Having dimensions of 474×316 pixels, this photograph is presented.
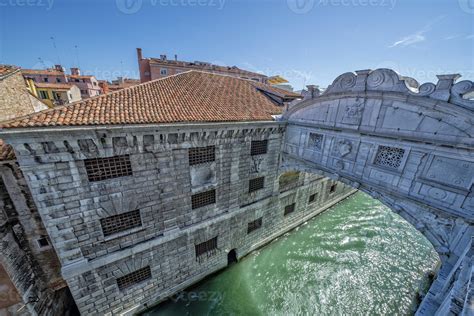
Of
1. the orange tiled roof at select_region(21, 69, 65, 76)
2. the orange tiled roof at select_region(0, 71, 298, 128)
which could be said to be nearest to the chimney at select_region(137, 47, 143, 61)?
the orange tiled roof at select_region(21, 69, 65, 76)

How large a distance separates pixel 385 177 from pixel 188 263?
11.2 m

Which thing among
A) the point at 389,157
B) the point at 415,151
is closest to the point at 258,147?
the point at 389,157

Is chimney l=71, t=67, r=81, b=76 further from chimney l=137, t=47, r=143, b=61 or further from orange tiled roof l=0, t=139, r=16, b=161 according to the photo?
orange tiled roof l=0, t=139, r=16, b=161

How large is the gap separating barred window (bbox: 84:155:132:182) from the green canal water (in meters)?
8.25

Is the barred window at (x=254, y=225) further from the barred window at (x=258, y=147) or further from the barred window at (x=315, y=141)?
the barred window at (x=315, y=141)

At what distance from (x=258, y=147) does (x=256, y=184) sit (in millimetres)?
2624

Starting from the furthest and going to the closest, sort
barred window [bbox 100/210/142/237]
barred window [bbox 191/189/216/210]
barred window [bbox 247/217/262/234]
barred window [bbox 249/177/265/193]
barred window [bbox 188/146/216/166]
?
barred window [bbox 247/217/262/234], barred window [bbox 249/177/265/193], barred window [bbox 191/189/216/210], barred window [bbox 188/146/216/166], barred window [bbox 100/210/142/237]

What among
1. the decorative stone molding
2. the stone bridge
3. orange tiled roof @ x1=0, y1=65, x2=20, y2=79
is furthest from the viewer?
orange tiled roof @ x1=0, y1=65, x2=20, y2=79

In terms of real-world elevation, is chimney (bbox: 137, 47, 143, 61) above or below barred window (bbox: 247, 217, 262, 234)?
above

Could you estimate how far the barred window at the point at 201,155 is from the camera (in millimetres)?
8922

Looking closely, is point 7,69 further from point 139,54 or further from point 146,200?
point 139,54

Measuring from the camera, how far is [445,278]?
6.25 metres

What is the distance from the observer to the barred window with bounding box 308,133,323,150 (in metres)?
10.2

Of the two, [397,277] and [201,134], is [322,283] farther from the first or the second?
[201,134]
